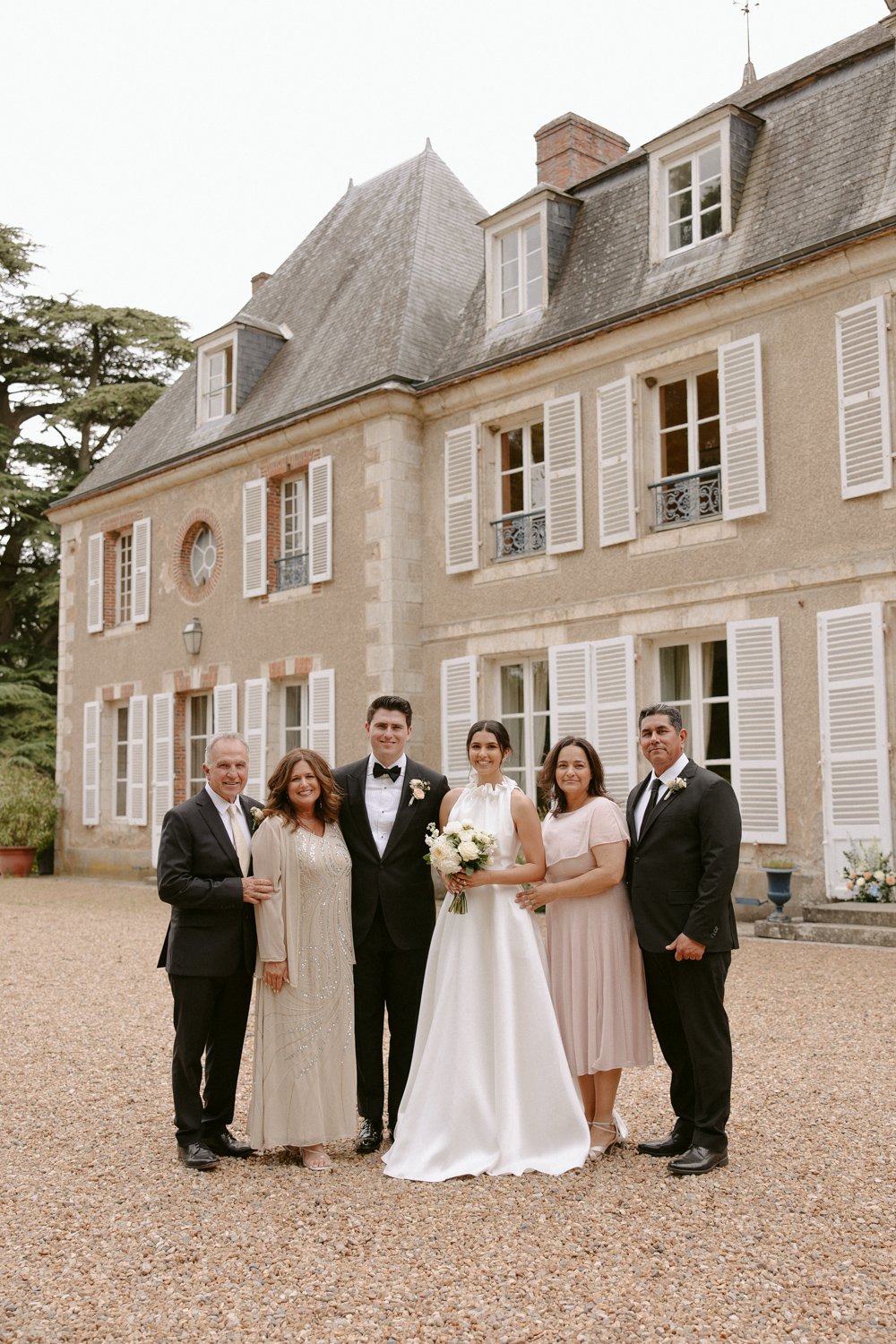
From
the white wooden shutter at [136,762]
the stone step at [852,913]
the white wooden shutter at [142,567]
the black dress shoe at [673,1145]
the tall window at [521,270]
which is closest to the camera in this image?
the black dress shoe at [673,1145]

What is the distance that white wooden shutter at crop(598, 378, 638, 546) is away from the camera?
35.4 feet

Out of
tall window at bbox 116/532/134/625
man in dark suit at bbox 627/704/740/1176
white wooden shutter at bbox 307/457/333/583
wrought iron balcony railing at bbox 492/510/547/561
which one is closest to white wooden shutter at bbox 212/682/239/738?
white wooden shutter at bbox 307/457/333/583

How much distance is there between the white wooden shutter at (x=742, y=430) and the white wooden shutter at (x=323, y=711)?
4.74 meters

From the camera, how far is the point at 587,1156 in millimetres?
4078

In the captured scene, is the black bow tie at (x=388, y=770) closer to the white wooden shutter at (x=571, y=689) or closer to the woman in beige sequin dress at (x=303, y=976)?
the woman in beige sequin dress at (x=303, y=976)

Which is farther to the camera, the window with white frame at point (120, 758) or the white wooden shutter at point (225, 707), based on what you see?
the window with white frame at point (120, 758)

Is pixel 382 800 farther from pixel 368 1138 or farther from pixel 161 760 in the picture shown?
pixel 161 760

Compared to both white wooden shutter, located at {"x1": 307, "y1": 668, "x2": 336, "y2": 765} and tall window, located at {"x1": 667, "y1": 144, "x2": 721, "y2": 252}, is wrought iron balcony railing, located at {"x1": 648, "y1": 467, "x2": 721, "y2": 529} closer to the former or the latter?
tall window, located at {"x1": 667, "y1": 144, "x2": 721, "y2": 252}

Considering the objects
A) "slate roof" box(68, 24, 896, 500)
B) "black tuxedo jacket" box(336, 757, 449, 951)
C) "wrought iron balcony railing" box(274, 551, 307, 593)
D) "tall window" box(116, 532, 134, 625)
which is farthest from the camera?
"tall window" box(116, 532, 134, 625)

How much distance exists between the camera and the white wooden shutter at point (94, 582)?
1680cm

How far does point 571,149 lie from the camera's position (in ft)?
45.0

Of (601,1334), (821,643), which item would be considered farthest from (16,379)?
(601,1334)

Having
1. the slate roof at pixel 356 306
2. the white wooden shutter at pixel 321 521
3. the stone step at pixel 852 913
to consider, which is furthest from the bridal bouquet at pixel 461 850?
the white wooden shutter at pixel 321 521

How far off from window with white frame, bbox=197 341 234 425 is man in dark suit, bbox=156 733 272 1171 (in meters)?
11.8
